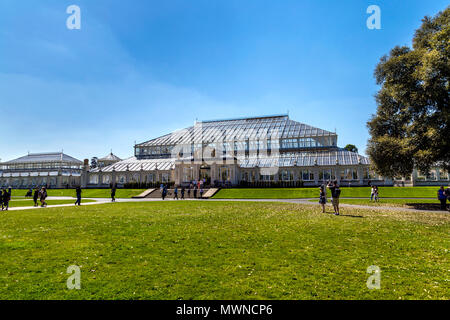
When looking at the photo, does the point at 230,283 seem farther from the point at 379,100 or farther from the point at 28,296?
the point at 379,100

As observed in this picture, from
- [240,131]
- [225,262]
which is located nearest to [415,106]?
[225,262]

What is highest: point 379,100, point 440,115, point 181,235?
point 379,100

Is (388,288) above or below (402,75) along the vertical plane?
below

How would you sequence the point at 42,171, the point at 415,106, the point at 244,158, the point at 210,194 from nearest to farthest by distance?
the point at 415,106 → the point at 210,194 → the point at 244,158 → the point at 42,171

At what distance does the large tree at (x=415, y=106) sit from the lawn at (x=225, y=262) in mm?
14567

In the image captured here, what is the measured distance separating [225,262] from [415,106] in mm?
27105

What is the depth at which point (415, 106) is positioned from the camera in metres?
25.0

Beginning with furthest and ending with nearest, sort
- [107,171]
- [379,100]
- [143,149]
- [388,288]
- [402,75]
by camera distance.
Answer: [143,149], [107,171], [379,100], [402,75], [388,288]

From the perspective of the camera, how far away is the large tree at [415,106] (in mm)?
21797

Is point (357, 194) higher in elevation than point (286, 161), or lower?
lower

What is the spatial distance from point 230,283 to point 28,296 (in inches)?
159

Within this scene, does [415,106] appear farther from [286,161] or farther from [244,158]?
[244,158]
